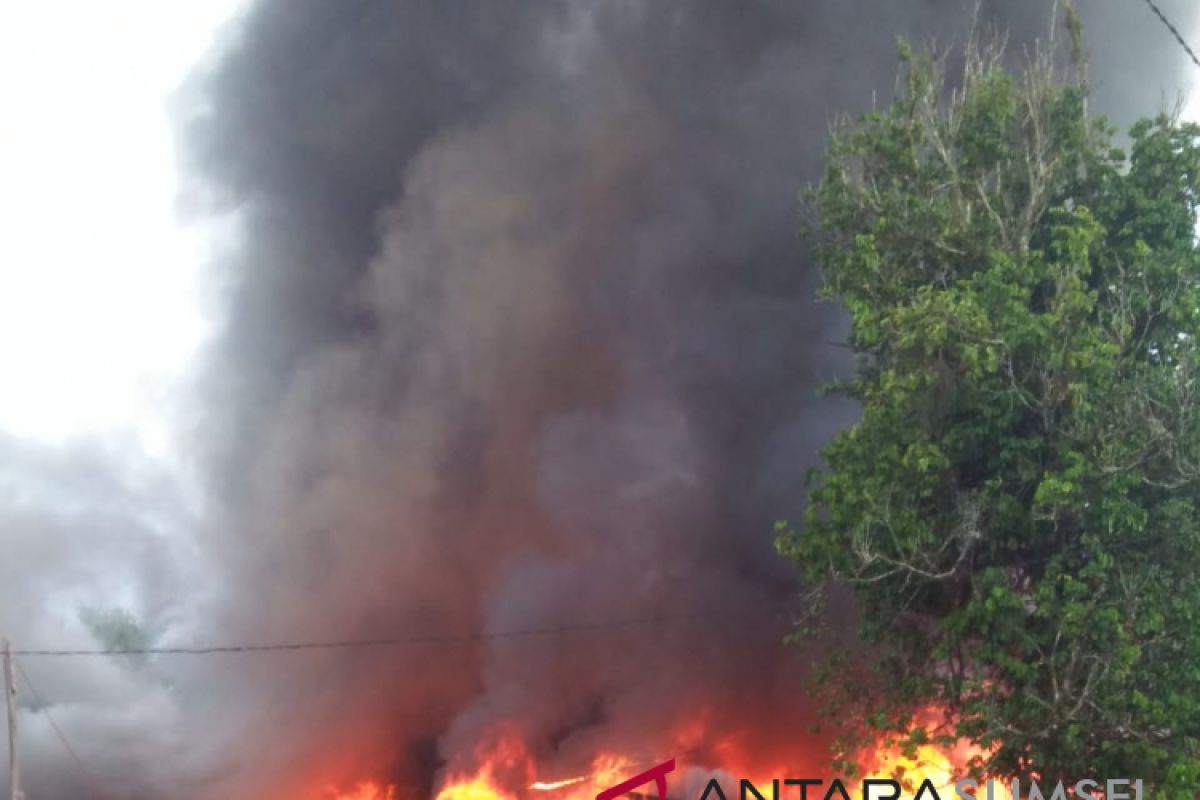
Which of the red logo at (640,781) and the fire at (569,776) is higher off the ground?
the fire at (569,776)

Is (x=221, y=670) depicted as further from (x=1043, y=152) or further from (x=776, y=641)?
(x=1043, y=152)

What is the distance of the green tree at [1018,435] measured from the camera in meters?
11.1

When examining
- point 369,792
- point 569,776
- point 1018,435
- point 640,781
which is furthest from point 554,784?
point 1018,435

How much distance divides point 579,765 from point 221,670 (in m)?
9.69

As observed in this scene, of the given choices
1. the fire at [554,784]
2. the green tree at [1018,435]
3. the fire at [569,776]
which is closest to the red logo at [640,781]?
the fire at [569,776]

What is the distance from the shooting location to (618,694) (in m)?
26.6

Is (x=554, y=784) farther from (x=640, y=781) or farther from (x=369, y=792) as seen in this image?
(x=369, y=792)

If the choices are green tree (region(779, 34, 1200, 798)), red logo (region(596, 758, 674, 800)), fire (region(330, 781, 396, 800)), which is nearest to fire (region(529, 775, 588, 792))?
red logo (region(596, 758, 674, 800))

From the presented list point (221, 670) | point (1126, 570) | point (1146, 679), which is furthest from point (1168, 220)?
point (221, 670)

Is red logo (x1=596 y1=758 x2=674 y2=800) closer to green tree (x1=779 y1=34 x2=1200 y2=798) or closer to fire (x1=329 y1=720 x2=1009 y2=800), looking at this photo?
fire (x1=329 y1=720 x2=1009 y2=800)

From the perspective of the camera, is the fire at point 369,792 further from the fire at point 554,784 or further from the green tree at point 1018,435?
the green tree at point 1018,435

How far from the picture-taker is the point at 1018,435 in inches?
486

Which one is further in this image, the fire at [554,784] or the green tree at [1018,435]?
the fire at [554,784]

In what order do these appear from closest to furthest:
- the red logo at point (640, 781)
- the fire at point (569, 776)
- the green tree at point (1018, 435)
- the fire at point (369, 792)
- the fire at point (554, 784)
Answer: the green tree at point (1018, 435) → the red logo at point (640, 781) → the fire at point (569, 776) → the fire at point (554, 784) → the fire at point (369, 792)
